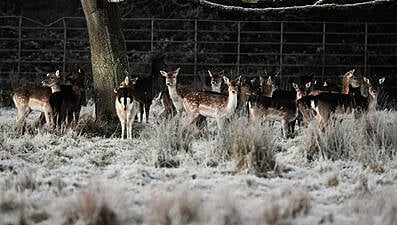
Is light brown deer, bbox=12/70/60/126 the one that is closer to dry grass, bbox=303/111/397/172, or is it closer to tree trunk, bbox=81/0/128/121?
tree trunk, bbox=81/0/128/121

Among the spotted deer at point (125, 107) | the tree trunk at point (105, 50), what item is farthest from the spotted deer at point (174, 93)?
the spotted deer at point (125, 107)

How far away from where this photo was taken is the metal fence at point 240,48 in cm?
2238

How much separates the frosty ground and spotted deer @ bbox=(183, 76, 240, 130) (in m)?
1.62

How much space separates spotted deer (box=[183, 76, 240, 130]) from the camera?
11.9 meters

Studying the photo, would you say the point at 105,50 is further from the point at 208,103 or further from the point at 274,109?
the point at 274,109

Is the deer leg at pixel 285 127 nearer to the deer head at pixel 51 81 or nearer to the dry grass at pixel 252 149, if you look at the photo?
the dry grass at pixel 252 149

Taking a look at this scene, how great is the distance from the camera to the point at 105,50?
1210cm

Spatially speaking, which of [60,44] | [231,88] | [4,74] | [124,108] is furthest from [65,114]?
[60,44]

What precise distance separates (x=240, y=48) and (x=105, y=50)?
40.6 ft

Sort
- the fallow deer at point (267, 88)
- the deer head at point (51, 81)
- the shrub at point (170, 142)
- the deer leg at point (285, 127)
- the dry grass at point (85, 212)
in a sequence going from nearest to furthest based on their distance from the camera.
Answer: the dry grass at point (85, 212), the shrub at point (170, 142), the deer leg at point (285, 127), the deer head at point (51, 81), the fallow deer at point (267, 88)

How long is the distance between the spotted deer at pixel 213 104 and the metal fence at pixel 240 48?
8914mm

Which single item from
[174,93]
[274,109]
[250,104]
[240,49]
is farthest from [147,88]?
[240,49]

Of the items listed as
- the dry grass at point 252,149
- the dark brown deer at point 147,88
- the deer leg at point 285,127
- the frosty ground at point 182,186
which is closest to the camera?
the frosty ground at point 182,186

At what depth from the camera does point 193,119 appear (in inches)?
480
